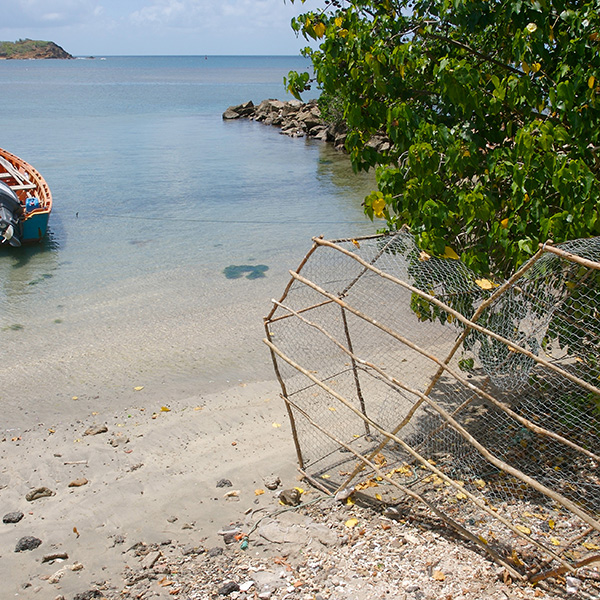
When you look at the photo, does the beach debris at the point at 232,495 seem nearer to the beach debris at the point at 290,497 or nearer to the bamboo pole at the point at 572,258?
the beach debris at the point at 290,497

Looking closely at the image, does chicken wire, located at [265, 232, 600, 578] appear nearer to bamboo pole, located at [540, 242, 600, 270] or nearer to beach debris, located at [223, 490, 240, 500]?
bamboo pole, located at [540, 242, 600, 270]

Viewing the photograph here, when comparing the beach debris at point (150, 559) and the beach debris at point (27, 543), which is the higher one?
the beach debris at point (150, 559)

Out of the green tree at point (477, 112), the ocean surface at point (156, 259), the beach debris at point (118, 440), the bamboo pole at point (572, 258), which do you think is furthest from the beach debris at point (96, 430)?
the bamboo pole at point (572, 258)

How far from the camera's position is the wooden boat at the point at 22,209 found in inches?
563

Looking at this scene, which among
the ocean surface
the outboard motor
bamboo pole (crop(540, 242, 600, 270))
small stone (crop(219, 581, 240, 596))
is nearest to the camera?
bamboo pole (crop(540, 242, 600, 270))

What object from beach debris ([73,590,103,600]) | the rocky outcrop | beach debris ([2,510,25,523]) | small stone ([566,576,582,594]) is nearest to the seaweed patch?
beach debris ([2,510,25,523])

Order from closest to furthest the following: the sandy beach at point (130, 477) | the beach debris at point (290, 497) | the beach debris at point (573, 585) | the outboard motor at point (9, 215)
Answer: the beach debris at point (573, 585) < the sandy beach at point (130, 477) < the beach debris at point (290, 497) < the outboard motor at point (9, 215)

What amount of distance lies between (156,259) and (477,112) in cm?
1002

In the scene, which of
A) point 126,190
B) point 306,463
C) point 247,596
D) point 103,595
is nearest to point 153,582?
point 103,595

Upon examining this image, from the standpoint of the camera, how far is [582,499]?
5.03m

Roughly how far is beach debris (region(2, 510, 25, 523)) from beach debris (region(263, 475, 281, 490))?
2.19 meters

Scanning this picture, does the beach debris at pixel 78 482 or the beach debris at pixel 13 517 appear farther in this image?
the beach debris at pixel 78 482

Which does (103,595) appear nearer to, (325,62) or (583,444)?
(583,444)

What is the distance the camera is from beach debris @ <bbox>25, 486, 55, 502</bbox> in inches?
229
